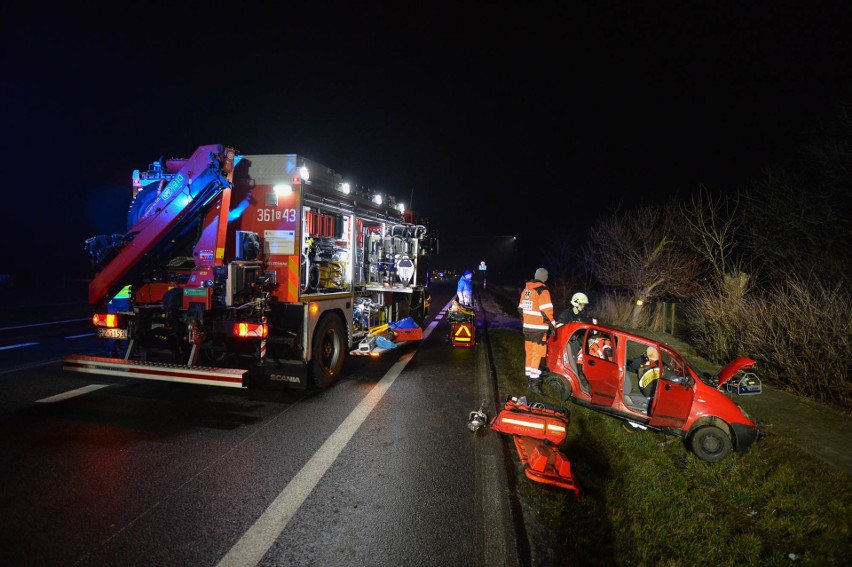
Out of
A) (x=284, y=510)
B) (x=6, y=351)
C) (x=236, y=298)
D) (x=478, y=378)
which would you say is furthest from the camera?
(x=6, y=351)

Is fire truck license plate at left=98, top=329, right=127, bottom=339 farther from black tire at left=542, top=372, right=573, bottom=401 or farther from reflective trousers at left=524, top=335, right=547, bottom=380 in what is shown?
black tire at left=542, top=372, right=573, bottom=401

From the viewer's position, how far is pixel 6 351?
29.8 ft

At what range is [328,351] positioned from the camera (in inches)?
301

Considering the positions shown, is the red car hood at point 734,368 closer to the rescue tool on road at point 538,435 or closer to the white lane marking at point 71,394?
the rescue tool on road at point 538,435

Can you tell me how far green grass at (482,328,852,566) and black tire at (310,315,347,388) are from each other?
3.50 metres

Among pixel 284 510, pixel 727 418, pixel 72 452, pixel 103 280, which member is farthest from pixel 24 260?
pixel 727 418

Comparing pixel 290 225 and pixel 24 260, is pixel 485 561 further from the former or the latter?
pixel 24 260

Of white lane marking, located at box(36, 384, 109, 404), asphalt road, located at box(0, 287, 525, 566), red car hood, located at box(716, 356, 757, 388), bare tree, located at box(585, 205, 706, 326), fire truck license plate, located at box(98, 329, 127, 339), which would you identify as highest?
bare tree, located at box(585, 205, 706, 326)

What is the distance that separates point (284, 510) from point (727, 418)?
4523 millimetres

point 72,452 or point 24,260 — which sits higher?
point 24,260

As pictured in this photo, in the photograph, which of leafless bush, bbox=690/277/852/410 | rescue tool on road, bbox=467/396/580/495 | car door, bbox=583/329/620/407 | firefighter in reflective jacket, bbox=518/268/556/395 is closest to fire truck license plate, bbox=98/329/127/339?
rescue tool on road, bbox=467/396/580/495

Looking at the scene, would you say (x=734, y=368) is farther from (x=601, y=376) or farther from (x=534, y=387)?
(x=534, y=387)

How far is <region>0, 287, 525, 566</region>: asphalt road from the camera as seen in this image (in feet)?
10.3

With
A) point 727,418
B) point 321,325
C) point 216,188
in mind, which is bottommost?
point 727,418
